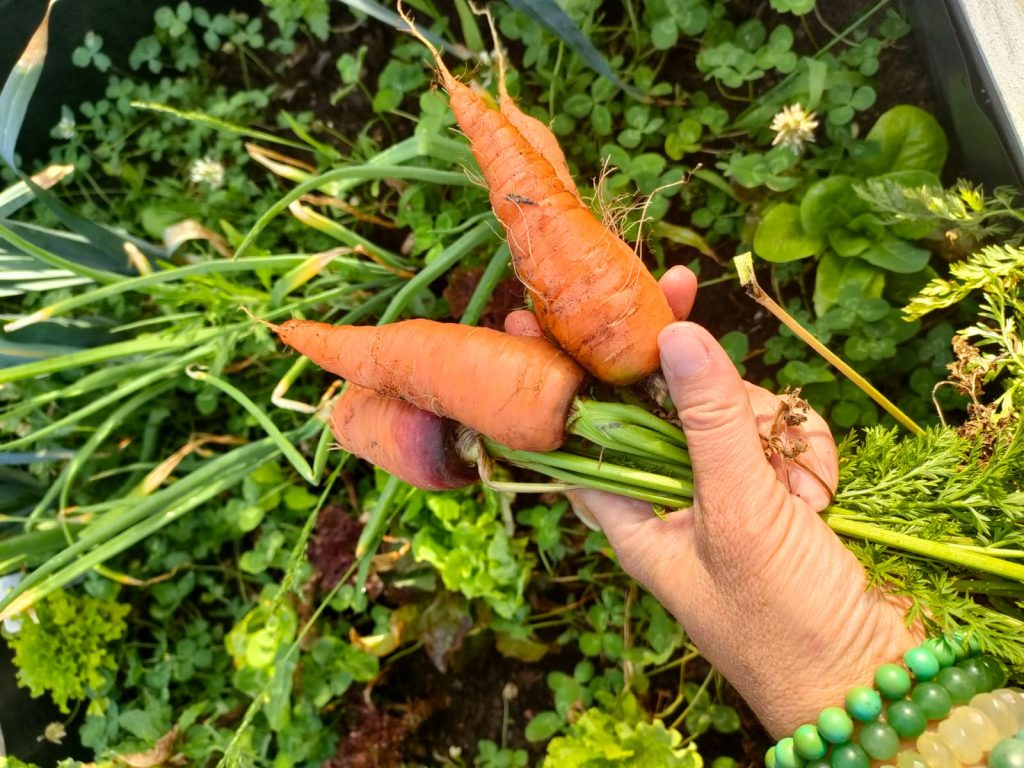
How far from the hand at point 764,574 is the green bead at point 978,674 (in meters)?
0.07

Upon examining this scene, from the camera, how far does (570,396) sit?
0.98m

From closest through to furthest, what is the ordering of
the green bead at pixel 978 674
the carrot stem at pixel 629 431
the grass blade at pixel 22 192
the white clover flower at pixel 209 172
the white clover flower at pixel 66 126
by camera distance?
the green bead at pixel 978 674 < the carrot stem at pixel 629 431 < the grass blade at pixel 22 192 < the white clover flower at pixel 209 172 < the white clover flower at pixel 66 126

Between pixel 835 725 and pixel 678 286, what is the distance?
27.4 inches

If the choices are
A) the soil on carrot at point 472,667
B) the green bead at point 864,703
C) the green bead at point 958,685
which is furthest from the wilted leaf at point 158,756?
the green bead at point 958,685

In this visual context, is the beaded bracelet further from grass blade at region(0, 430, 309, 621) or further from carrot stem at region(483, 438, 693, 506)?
grass blade at region(0, 430, 309, 621)

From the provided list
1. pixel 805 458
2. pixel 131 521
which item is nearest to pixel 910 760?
pixel 805 458

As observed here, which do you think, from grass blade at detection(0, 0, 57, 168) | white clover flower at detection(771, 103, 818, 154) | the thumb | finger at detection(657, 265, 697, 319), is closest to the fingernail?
the thumb

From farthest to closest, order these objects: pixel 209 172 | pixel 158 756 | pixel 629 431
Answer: pixel 209 172, pixel 158 756, pixel 629 431

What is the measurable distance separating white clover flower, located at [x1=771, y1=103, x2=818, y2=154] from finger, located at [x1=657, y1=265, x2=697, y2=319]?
403mm

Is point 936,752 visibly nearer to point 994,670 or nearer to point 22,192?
point 994,670

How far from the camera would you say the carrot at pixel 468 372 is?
3.18ft

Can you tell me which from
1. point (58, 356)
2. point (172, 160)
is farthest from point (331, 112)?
point (58, 356)

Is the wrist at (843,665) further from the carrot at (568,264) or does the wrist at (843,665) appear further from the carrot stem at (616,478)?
the carrot at (568,264)

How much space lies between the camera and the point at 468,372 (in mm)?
1037
